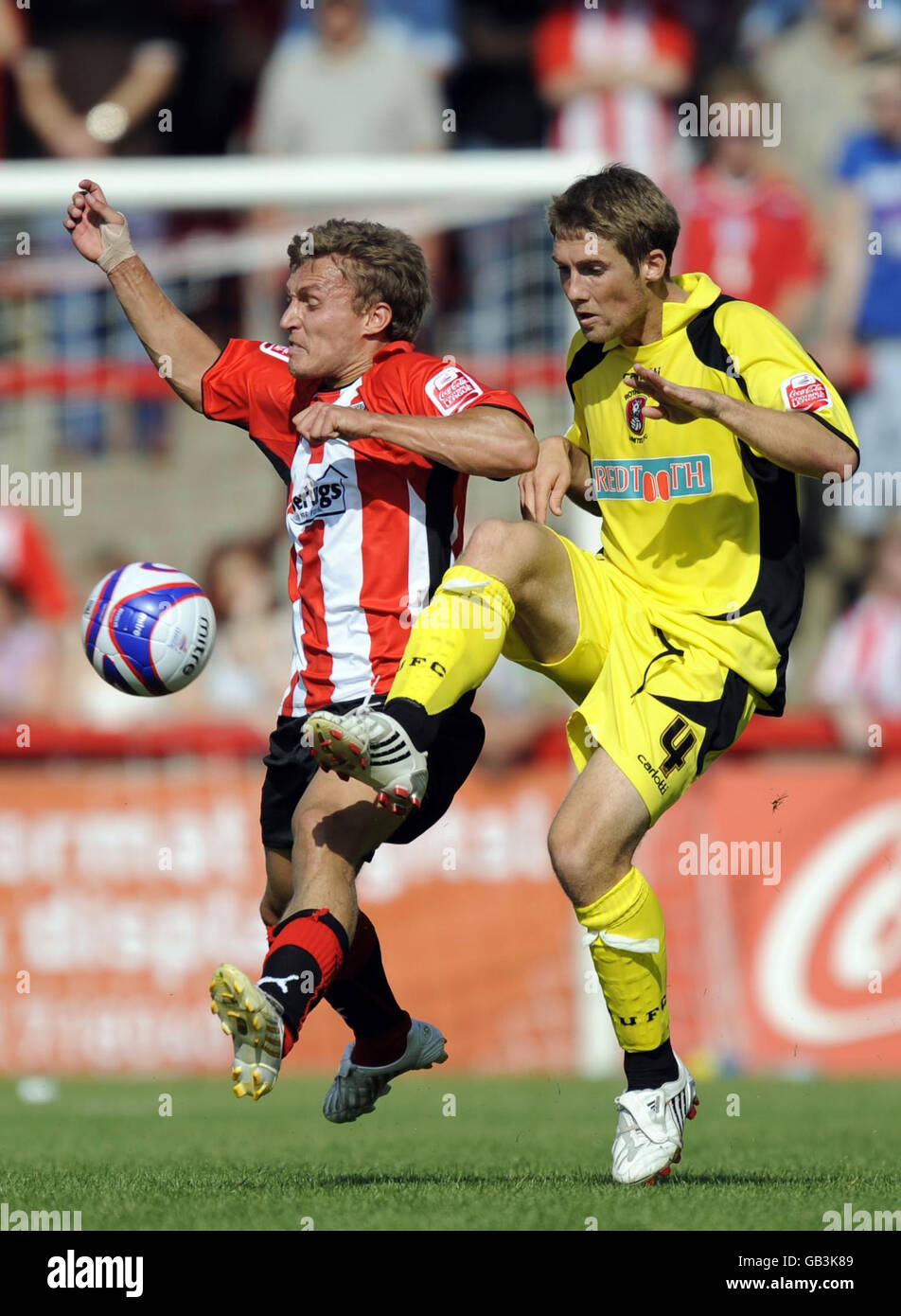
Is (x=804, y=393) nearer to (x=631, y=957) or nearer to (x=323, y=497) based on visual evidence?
(x=323, y=497)

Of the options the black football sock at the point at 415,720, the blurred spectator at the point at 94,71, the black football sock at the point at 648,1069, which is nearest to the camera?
the black football sock at the point at 415,720

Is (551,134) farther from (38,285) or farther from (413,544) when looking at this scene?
(413,544)

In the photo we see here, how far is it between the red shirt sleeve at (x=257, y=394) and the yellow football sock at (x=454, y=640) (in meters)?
0.86

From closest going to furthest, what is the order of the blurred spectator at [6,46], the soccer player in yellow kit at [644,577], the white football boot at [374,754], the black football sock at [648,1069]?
the white football boot at [374,754] < the soccer player in yellow kit at [644,577] < the black football sock at [648,1069] < the blurred spectator at [6,46]

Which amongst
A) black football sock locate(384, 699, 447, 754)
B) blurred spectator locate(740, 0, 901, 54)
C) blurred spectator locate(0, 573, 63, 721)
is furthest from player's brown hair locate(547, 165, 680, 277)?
blurred spectator locate(740, 0, 901, 54)

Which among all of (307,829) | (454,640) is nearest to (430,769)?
(307,829)

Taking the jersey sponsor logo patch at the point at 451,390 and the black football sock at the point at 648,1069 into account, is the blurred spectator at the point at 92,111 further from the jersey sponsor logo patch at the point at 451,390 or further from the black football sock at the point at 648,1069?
the black football sock at the point at 648,1069

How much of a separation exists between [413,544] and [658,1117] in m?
1.73

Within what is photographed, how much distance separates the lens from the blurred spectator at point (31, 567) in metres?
12.5

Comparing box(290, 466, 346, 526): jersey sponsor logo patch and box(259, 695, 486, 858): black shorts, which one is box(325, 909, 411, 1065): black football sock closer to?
box(259, 695, 486, 858): black shorts

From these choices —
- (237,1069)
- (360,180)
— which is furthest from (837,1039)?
(237,1069)

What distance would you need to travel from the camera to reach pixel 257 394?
5.80 m

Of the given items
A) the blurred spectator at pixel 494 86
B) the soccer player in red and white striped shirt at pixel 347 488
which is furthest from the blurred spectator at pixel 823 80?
the soccer player in red and white striped shirt at pixel 347 488

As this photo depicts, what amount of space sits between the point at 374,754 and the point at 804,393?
1.61 meters
